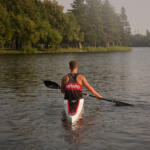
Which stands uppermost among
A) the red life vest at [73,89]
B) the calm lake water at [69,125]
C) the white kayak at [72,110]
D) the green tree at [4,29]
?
the green tree at [4,29]

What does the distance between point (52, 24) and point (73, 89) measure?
301 ft

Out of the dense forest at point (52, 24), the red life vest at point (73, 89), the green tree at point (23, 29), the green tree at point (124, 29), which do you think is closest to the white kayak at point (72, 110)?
the red life vest at point (73, 89)

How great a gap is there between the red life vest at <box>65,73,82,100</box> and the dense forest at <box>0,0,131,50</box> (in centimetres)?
7099

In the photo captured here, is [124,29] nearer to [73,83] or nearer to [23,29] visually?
[23,29]

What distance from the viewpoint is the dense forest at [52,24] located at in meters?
82.8

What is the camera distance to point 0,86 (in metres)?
19.6

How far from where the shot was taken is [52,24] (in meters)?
100

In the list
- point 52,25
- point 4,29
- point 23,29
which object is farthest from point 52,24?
point 4,29

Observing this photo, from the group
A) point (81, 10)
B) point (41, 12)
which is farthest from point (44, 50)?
point (81, 10)

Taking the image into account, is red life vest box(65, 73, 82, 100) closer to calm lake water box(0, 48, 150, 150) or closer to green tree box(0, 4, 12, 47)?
calm lake water box(0, 48, 150, 150)

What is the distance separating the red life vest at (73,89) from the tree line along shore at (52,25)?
71.0m

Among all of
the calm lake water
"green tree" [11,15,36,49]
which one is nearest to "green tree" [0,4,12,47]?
"green tree" [11,15,36,49]

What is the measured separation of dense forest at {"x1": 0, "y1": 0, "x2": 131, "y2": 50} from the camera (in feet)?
271

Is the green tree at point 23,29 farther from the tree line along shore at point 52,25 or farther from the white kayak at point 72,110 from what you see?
the white kayak at point 72,110
